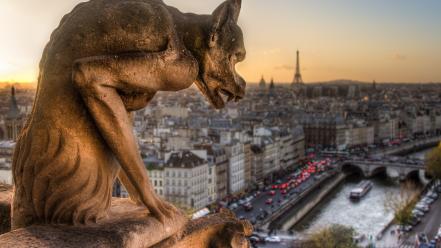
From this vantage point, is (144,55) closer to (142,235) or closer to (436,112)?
(142,235)

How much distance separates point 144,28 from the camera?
2.04 m

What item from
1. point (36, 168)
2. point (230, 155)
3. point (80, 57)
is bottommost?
point (230, 155)

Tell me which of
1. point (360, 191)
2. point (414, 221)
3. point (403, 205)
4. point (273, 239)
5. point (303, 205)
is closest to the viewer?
point (273, 239)

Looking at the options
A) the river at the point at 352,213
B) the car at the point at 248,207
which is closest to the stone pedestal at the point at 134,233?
the river at the point at 352,213

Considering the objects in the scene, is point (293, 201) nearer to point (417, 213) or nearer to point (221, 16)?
point (417, 213)

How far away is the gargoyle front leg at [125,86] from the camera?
195 cm

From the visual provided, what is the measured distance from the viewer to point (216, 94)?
231cm

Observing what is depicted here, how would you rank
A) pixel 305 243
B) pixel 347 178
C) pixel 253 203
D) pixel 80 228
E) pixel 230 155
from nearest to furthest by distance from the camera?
pixel 80 228
pixel 305 243
pixel 253 203
pixel 230 155
pixel 347 178

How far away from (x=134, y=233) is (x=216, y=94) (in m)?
0.58

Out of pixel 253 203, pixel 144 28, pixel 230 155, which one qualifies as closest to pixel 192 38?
pixel 144 28

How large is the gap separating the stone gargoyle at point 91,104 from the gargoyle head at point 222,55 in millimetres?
86

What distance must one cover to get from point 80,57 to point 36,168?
1.18ft

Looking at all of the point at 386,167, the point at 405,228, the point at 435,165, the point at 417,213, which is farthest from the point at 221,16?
the point at 386,167

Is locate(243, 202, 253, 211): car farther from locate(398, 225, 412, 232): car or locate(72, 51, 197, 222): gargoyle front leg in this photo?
locate(72, 51, 197, 222): gargoyle front leg
